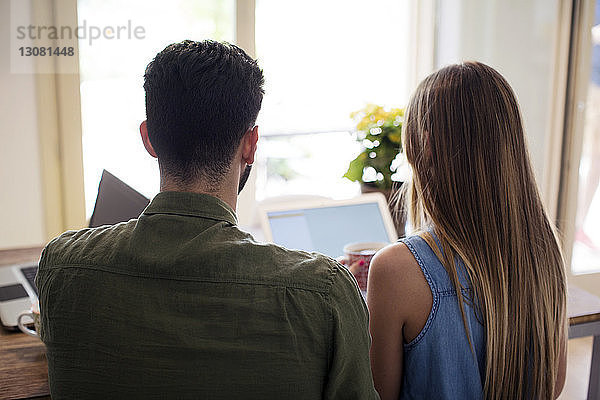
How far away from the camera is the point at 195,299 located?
2.93ft

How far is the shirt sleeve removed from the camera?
0.91 meters

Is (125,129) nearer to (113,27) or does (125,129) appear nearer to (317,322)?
(113,27)

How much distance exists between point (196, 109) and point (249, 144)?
4.2 inches

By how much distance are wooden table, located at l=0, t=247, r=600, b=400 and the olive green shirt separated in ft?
1.25

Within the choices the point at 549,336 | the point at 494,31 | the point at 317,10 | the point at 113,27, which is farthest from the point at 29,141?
the point at 549,336

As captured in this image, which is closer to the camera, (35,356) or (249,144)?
(249,144)

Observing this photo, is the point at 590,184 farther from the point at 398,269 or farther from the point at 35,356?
the point at 35,356

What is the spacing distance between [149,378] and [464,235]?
61cm

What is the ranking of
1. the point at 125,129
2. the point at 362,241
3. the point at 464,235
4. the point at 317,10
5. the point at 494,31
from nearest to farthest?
the point at 464,235 → the point at 362,241 → the point at 125,129 → the point at 494,31 → the point at 317,10

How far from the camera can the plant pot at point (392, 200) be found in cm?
196

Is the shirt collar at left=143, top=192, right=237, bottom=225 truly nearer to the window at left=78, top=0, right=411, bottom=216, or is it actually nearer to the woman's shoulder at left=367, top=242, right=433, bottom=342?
the woman's shoulder at left=367, top=242, right=433, bottom=342

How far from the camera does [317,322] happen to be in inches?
35.6

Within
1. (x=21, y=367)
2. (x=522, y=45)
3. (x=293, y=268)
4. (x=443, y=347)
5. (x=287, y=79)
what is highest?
(x=522, y=45)

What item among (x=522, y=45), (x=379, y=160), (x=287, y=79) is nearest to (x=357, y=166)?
(x=379, y=160)
